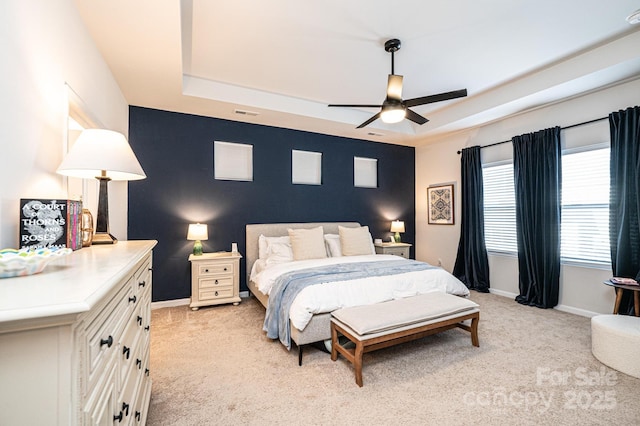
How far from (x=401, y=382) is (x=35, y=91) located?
2.89 meters

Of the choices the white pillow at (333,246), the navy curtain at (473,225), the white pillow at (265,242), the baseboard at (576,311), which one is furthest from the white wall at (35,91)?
the baseboard at (576,311)

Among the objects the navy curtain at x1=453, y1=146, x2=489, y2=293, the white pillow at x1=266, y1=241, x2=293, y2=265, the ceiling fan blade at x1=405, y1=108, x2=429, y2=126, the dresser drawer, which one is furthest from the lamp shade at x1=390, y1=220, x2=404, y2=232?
the dresser drawer

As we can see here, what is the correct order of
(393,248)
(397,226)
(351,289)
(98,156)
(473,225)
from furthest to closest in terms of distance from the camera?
1. (397,226)
2. (393,248)
3. (473,225)
4. (351,289)
5. (98,156)

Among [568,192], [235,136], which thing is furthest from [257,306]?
[568,192]

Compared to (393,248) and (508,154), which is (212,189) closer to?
(393,248)

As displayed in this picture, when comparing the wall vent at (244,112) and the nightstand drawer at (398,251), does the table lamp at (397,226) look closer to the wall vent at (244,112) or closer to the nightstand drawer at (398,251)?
the nightstand drawer at (398,251)

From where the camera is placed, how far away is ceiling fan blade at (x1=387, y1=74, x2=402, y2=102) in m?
2.64

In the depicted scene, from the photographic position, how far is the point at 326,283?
2.78 meters

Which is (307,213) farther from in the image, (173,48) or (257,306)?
(173,48)

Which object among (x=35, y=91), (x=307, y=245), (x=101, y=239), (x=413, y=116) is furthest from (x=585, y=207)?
(x=35, y=91)

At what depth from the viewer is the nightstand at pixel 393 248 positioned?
539 cm

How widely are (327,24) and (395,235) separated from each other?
412 centimetres

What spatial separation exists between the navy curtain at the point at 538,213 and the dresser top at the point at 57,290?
4.69m

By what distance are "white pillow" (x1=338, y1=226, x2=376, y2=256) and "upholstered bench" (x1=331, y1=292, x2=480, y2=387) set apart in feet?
5.57
